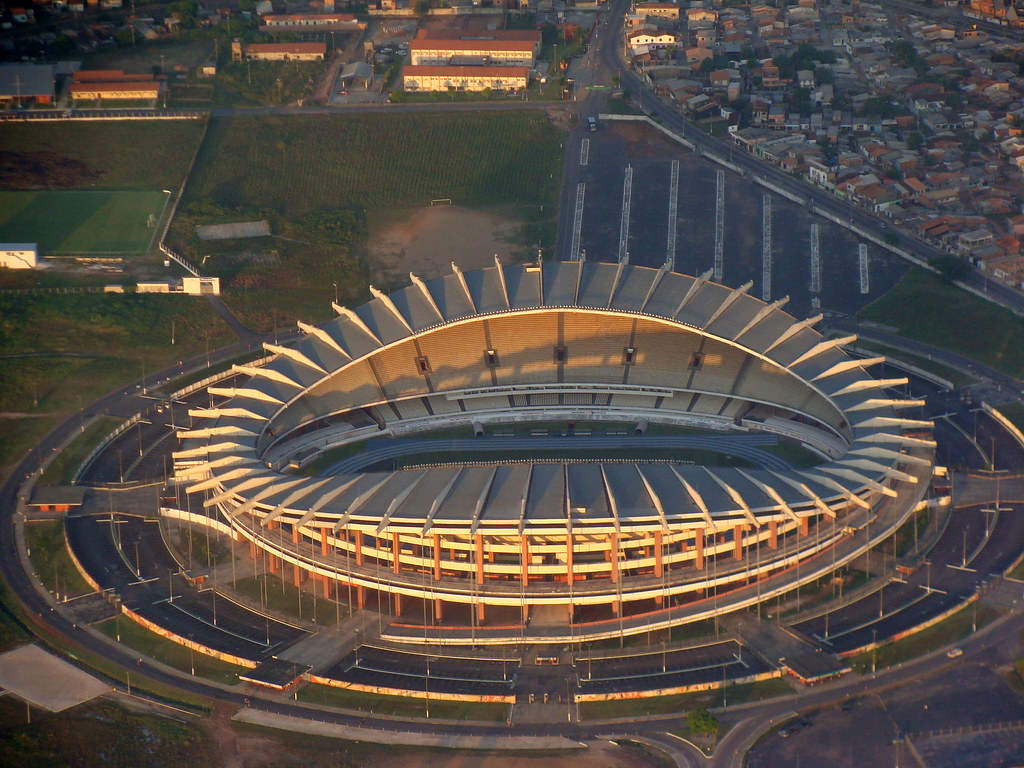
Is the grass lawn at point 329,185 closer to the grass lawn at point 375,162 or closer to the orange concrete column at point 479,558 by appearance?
the grass lawn at point 375,162

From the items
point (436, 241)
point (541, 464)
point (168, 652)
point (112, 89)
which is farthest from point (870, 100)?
point (168, 652)

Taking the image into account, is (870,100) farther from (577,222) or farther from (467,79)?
(467,79)

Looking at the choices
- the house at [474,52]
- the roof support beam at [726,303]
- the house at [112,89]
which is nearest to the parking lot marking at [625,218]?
the house at [474,52]

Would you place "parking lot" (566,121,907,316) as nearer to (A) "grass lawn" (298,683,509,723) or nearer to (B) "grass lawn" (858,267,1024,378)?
(B) "grass lawn" (858,267,1024,378)

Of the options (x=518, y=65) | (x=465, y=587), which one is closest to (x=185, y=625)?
(x=465, y=587)

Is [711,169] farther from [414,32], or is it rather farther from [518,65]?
[414,32]

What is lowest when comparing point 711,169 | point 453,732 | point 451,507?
point 453,732
